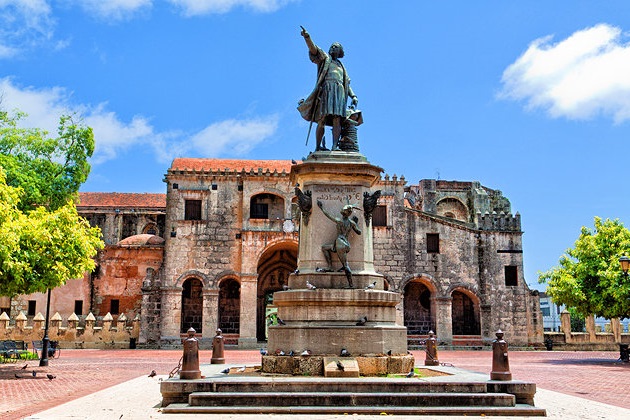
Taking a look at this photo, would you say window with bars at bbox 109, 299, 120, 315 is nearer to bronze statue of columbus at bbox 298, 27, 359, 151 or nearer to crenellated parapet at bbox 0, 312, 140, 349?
crenellated parapet at bbox 0, 312, 140, 349

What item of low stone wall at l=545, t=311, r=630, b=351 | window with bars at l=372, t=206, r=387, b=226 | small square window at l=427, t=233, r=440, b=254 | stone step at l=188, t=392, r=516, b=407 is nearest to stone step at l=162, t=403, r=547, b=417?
stone step at l=188, t=392, r=516, b=407

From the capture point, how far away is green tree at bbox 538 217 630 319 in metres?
24.0

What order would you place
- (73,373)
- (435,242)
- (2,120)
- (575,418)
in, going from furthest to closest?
(435,242)
(2,120)
(73,373)
(575,418)

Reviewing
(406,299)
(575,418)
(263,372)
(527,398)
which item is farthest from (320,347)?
(406,299)

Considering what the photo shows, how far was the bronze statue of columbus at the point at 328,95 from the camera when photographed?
12.8 m

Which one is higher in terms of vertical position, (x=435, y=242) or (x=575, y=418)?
(x=435, y=242)

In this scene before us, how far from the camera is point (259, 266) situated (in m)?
38.7

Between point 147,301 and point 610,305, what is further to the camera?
point 147,301

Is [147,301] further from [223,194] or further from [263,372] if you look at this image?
[263,372]

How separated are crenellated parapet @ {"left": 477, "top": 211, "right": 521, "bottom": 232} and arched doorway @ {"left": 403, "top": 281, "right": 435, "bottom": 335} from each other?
203 inches

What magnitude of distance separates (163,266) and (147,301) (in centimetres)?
210

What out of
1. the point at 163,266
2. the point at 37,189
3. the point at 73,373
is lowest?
the point at 73,373

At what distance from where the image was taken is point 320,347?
11.0 meters

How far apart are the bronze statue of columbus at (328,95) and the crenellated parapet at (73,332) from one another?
81.9ft
